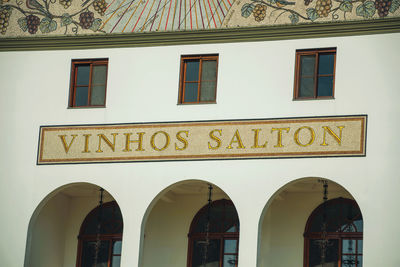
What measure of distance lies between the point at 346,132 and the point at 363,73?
1479mm

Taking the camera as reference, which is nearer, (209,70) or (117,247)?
(209,70)

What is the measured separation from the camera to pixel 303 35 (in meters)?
26.8

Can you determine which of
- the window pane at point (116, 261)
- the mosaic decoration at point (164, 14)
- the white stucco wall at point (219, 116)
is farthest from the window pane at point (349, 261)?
the window pane at point (116, 261)

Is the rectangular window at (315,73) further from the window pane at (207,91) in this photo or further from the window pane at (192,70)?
the window pane at (192,70)

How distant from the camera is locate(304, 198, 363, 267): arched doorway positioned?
88.0ft

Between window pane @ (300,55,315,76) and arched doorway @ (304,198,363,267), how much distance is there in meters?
3.22

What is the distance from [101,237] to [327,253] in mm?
5978

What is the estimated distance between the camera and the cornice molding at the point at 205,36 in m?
26.3

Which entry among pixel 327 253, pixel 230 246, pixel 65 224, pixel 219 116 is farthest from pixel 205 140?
pixel 65 224

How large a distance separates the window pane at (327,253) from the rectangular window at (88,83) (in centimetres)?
633

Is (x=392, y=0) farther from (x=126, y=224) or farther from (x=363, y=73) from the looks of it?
(x=126, y=224)

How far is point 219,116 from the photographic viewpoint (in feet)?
88.1

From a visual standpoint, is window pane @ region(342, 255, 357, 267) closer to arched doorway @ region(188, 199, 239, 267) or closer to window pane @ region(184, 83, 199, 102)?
arched doorway @ region(188, 199, 239, 267)

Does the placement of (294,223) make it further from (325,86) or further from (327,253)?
(325,86)
